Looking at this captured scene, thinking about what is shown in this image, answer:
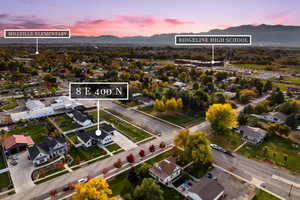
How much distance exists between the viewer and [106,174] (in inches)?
1347

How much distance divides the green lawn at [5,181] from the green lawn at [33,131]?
39.7 ft

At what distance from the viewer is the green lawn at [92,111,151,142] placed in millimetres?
47594

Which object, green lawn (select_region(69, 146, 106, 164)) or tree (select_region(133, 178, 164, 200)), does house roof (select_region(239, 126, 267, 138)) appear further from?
green lawn (select_region(69, 146, 106, 164))

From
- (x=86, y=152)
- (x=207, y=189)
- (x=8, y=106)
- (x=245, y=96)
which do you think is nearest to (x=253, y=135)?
(x=207, y=189)

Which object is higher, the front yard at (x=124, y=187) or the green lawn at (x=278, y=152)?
the green lawn at (x=278, y=152)

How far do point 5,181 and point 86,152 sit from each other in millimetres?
13923

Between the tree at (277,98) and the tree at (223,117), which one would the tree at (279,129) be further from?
the tree at (277,98)

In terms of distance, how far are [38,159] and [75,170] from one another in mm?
7877

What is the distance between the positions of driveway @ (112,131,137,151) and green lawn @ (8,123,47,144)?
1752 centimetres

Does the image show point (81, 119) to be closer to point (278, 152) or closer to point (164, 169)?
point (164, 169)

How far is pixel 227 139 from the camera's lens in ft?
153

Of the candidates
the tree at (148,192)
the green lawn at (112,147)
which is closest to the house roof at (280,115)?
the green lawn at (112,147)

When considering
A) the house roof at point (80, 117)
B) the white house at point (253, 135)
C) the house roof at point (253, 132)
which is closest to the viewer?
the white house at point (253, 135)

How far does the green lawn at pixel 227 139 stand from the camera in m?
44.2
